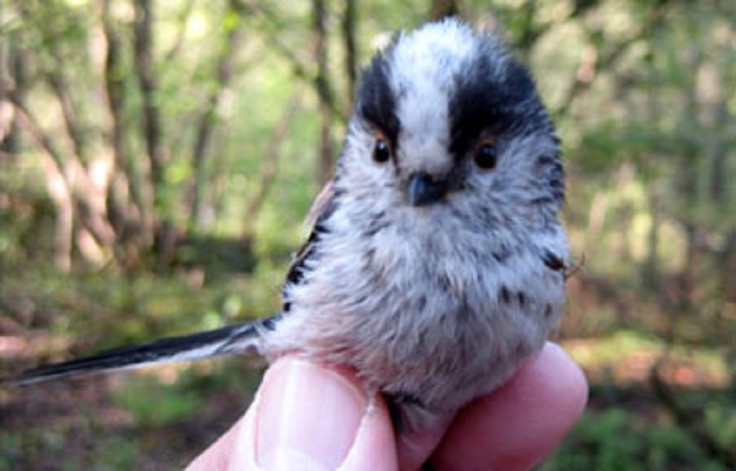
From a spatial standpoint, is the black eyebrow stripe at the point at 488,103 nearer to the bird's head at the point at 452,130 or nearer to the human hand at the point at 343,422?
the bird's head at the point at 452,130

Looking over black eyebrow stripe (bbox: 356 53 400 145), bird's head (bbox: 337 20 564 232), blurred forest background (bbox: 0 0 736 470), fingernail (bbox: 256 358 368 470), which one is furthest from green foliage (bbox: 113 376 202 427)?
black eyebrow stripe (bbox: 356 53 400 145)

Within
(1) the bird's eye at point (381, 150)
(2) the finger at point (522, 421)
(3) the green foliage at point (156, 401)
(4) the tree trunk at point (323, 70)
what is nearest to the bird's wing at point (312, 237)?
(1) the bird's eye at point (381, 150)

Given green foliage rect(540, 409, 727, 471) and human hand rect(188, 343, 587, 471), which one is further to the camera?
green foliage rect(540, 409, 727, 471)

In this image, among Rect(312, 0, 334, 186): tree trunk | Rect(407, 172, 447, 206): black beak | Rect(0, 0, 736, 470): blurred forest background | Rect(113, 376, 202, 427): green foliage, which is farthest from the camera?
Rect(113, 376, 202, 427): green foliage

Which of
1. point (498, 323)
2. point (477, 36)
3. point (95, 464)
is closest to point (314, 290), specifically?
point (498, 323)

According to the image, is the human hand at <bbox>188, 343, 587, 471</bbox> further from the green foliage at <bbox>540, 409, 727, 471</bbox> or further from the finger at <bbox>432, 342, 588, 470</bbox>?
the green foliage at <bbox>540, 409, 727, 471</bbox>

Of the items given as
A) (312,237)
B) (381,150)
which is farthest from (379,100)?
(312,237)

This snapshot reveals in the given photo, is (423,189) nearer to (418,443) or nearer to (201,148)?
(418,443)
